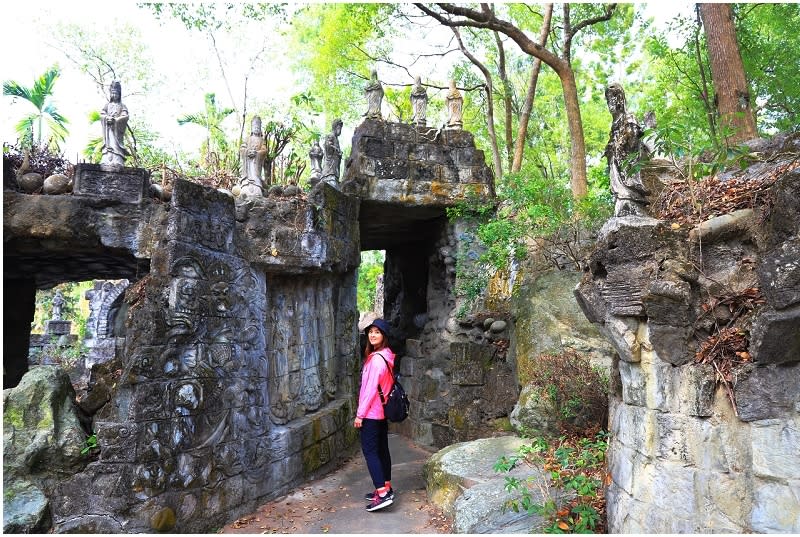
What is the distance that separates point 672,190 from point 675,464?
171 centimetres

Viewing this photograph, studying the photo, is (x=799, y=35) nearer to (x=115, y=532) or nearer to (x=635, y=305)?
(x=635, y=305)

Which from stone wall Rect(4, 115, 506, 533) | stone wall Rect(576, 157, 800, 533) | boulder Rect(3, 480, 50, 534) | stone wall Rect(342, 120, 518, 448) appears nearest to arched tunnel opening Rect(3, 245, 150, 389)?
stone wall Rect(4, 115, 506, 533)

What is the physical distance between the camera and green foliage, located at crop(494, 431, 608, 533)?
3578mm

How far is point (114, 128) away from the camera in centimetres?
618

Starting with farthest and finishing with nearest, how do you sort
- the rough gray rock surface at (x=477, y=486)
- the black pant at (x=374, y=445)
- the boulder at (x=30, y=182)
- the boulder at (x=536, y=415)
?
1. the boulder at (x=30, y=182)
2. the boulder at (x=536, y=415)
3. the black pant at (x=374, y=445)
4. the rough gray rock surface at (x=477, y=486)

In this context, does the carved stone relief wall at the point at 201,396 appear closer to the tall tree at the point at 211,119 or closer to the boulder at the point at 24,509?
the boulder at the point at 24,509

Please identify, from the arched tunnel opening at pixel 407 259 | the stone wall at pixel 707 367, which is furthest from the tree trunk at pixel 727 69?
the stone wall at pixel 707 367

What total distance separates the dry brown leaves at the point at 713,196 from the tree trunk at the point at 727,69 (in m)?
4.79

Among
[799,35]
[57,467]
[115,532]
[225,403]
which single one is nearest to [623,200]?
[225,403]

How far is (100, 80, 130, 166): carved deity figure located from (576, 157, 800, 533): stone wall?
5400 mm

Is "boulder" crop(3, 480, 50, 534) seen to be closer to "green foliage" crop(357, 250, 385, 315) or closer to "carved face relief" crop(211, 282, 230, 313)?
"carved face relief" crop(211, 282, 230, 313)

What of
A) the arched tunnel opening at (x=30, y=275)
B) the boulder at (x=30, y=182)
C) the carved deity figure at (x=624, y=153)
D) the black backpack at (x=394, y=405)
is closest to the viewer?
the carved deity figure at (x=624, y=153)

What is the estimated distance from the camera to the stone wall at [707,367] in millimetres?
2521

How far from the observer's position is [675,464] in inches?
114
